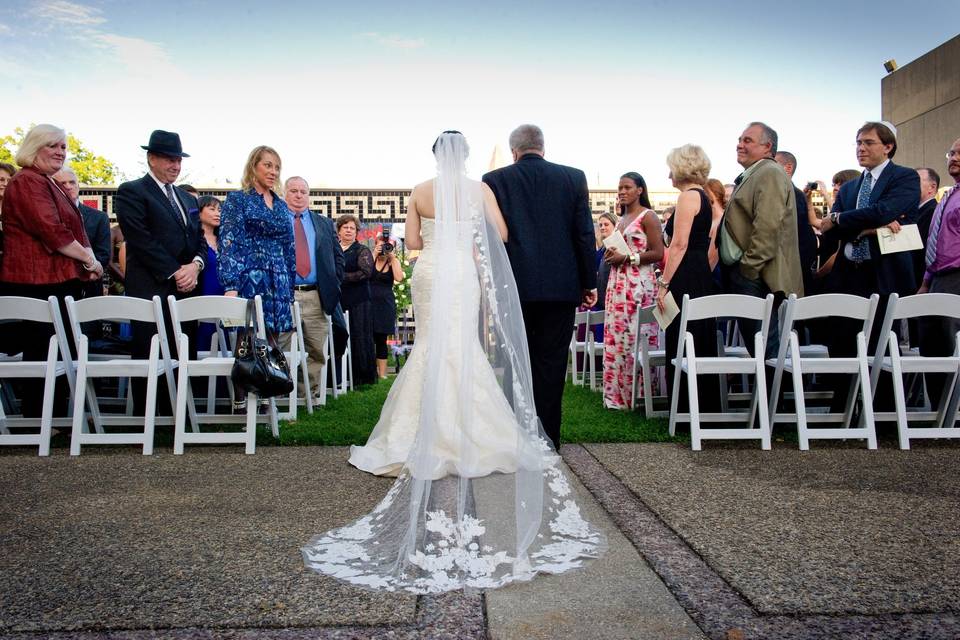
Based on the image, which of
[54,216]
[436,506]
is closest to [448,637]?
[436,506]

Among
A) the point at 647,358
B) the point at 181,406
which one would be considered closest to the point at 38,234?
the point at 181,406

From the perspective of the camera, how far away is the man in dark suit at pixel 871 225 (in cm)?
625

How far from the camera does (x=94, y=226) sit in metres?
8.09

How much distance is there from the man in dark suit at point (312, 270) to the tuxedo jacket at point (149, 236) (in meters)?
1.41

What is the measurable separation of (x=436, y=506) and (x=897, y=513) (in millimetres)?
2176

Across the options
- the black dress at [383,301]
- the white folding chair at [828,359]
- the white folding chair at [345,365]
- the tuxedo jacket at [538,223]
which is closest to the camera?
the tuxedo jacket at [538,223]

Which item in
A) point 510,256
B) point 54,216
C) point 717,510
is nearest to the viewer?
point 717,510

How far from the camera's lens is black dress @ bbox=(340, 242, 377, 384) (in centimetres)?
1038

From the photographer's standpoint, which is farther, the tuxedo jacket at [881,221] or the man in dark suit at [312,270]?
the man in dark suit at [312,270]

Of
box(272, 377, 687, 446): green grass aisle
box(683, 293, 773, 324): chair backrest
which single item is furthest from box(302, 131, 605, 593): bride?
box(683, 293, 773, 324): chair backrest

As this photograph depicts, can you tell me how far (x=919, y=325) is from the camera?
6.41m

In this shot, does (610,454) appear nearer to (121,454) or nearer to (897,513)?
Result: (897,513)

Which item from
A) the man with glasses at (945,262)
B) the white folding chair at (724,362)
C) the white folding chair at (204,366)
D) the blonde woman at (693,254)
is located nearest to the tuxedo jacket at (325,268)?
the white folding chair at (204,366)

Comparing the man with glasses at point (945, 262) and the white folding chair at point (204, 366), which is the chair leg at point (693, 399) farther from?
the white folding chair at point (204, 366)
